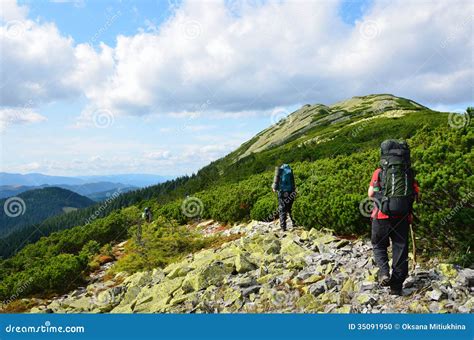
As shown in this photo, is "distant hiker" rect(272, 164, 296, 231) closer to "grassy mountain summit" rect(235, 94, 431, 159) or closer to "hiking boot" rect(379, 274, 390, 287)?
"hiking boot" rect(379, 274, 390, 287)

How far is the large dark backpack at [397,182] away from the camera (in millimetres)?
6914

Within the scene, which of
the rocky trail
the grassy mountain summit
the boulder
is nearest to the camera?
the rocky trail

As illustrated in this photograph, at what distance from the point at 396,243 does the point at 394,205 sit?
0.78 m

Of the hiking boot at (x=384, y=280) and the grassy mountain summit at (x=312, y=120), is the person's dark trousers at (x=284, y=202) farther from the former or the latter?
the grassy mountain summit at (x=312, y=120)

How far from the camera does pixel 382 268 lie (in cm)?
725

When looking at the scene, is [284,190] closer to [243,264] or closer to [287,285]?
[243,264]

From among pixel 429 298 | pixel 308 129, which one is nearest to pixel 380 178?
pixel 429 298

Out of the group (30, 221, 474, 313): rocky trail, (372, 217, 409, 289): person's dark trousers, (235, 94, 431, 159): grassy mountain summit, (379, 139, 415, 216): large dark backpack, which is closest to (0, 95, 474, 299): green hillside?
(30, 221, 474, 313): rocky trail

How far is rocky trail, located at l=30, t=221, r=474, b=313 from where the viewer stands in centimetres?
703

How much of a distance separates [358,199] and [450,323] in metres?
Answer: 4.35

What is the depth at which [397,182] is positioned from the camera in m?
6.95

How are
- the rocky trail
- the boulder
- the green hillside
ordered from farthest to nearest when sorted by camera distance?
the boulder, the green hillside, the rocky trail

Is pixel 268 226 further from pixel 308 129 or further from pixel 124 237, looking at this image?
pixel 308 129

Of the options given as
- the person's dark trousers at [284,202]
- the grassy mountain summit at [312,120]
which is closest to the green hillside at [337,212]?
the person's dark trousers at [284,202]
